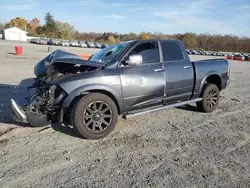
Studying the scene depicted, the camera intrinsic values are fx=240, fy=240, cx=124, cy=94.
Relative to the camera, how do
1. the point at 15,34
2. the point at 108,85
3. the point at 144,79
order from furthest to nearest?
the point at 15,34 → the point at 144,79 → the point at 108,85

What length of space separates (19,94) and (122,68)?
4.55 metres

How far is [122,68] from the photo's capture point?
467 cm

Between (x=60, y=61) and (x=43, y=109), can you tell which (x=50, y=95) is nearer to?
(x=43, y=109)

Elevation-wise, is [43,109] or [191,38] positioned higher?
[191,38]

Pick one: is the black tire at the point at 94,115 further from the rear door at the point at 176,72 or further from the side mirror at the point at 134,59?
the rear door at the point at 176,72


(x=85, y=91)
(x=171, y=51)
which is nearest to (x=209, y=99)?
(x=171, y=51)

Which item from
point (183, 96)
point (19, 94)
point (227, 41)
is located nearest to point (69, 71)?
point (183, 96)

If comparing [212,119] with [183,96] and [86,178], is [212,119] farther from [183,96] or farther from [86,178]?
[86,178]

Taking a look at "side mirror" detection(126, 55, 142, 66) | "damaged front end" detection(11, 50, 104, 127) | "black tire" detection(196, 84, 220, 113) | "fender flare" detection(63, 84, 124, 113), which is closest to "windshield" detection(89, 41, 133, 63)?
"side mirror" detection(126, 55, 142, 66)

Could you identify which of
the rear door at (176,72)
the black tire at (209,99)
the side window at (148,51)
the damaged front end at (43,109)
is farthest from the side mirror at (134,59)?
the black tire at (209,99)

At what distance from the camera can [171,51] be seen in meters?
5.50

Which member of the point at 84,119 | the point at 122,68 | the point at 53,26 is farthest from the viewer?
the point at 53,26

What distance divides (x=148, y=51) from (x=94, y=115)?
1.85 meters

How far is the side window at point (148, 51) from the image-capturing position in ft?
16.4
